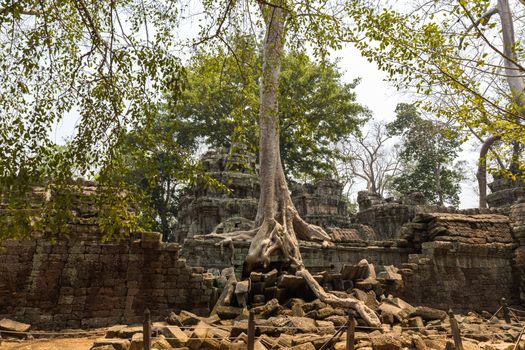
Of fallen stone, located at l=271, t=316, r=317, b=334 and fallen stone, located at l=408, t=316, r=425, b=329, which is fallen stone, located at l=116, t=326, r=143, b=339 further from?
fallen stone, located at l=408, t=316, r=425, b=329

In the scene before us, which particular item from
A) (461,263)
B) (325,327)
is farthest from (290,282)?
(461,263)

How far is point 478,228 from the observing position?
12.1m

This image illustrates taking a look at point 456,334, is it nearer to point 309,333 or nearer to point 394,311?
point 309,333

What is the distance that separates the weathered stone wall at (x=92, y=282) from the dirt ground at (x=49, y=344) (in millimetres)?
778

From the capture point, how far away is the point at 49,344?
666 cm

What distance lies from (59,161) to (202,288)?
4636 mm

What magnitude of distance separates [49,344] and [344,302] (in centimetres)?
531

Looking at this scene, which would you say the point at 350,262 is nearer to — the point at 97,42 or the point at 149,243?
the point at 149,243

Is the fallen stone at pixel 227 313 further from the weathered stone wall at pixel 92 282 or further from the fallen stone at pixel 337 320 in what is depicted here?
the fallen stone at pixel 337 320

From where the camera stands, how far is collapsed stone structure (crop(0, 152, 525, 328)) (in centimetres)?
778

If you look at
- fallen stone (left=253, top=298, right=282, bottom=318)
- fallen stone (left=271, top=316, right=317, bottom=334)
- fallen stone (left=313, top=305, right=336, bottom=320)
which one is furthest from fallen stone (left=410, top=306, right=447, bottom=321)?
fallen stone (left=253, top=298, right=282, bottom=318)

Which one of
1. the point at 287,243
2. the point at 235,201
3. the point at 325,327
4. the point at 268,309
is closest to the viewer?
the point at 325,327

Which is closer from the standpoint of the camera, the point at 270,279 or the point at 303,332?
the point at 303,332

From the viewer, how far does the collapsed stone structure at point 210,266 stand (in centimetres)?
778
